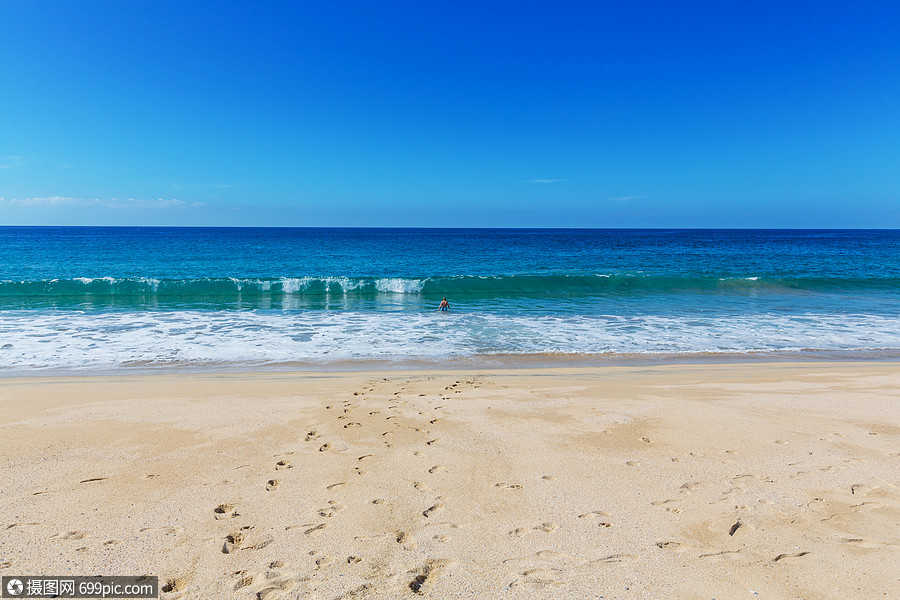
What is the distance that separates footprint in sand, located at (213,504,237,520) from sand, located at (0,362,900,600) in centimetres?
3

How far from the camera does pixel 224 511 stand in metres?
3.99

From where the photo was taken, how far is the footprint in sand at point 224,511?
3906 millimetres

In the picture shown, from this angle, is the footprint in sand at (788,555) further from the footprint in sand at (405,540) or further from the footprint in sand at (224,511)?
the footprint in sand at (224,511)

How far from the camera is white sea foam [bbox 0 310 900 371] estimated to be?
1159 centimetres

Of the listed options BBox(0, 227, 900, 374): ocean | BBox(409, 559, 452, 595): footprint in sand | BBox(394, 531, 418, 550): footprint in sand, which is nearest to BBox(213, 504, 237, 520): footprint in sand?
BBox(394, 531, 418, 550): footprint in sand

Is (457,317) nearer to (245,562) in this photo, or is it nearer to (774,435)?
(774,435)

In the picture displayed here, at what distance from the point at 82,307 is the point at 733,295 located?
3053 centimetres

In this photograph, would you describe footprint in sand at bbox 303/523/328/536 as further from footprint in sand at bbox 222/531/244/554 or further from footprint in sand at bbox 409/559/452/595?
footprint in sand at bbox 409/559/452/595

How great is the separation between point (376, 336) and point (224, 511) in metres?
9.97

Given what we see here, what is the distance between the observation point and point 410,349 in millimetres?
12320

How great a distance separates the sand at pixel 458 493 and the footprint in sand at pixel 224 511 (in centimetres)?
3

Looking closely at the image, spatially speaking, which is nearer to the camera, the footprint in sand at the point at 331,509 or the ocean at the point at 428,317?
the footprint in sand at the point at 331,509

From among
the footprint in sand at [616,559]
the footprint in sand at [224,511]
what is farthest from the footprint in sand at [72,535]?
the footprint in sand at [616,559]

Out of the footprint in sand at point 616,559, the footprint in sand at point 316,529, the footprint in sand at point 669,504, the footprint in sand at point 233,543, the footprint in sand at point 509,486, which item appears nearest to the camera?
the footprint in sand at point 616,559
